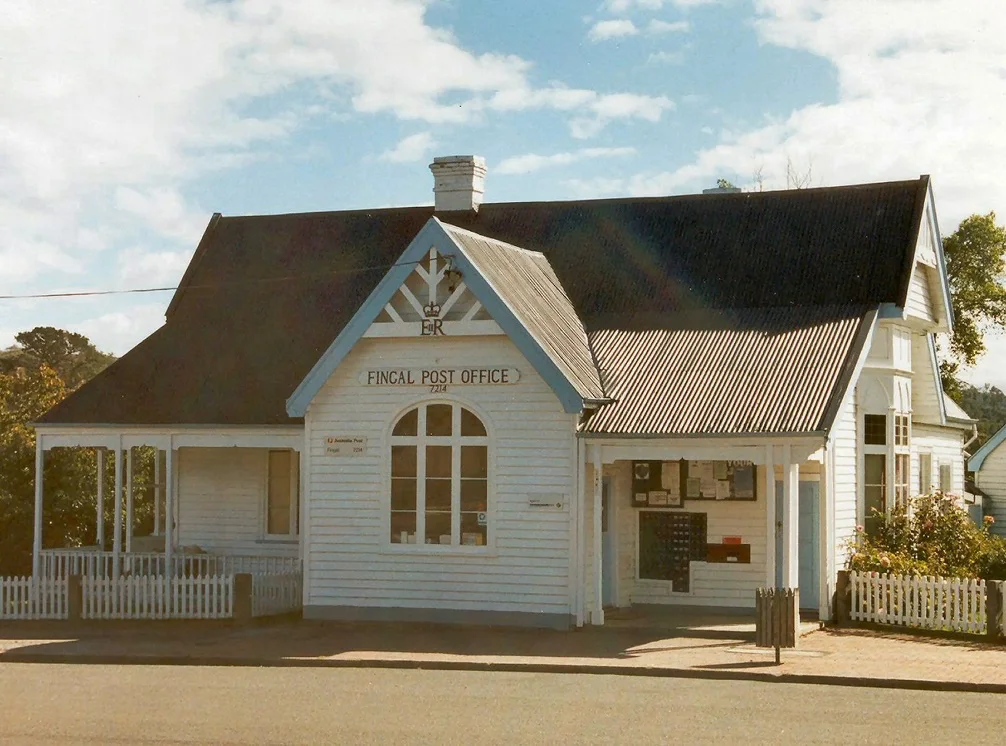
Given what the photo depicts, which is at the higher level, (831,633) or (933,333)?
(933,333)

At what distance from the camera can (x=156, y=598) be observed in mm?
24047

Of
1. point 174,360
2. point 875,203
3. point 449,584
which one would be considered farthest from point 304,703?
point 875,203

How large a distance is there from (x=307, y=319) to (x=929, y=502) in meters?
11.3

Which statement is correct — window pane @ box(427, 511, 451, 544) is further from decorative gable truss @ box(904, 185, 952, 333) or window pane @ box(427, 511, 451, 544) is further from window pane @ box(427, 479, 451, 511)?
decorative gable truss @ box(904, 185, 952, 333)

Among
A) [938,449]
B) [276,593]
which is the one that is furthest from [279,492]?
[938,449]

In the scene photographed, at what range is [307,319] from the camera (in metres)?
27.4

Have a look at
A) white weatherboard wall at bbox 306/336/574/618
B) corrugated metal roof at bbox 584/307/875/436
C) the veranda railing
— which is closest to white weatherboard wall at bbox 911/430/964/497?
corrugated metal roof at bbox 584/307/875/436

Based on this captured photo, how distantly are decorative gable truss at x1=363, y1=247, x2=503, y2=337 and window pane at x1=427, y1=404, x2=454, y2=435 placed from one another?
1.08m

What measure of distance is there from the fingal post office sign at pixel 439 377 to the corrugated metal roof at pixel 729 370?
4.73 feet

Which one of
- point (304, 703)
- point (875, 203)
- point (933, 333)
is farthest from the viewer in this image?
point (933, 333)

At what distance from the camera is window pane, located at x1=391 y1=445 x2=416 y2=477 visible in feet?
72.7

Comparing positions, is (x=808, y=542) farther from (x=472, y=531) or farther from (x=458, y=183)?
(x=458, y=183)

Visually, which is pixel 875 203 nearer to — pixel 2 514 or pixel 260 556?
pixel 260 556

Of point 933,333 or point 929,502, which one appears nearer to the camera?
point 929,502
